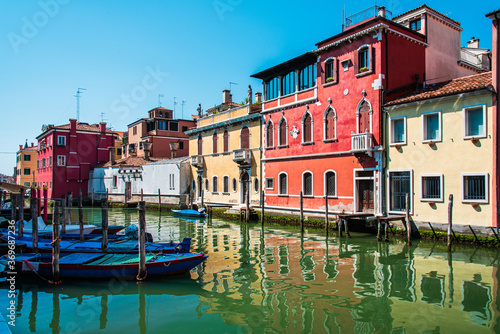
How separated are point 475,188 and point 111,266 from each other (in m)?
12.6

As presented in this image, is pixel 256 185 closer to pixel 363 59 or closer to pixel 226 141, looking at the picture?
pixel 226 141

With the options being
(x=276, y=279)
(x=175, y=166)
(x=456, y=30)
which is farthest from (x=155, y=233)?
(x=456, y=30)

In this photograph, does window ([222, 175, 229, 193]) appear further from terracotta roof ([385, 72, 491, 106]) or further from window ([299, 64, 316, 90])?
terracotta roof ([385, 72, 491, 106])

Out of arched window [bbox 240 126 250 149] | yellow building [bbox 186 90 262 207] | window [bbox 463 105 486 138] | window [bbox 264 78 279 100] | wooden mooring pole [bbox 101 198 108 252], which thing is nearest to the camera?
wooden mooring pole [bbox 101 198 108 252]

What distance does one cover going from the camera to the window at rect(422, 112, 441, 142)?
593 inches

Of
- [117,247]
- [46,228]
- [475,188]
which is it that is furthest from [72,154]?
[475,188]

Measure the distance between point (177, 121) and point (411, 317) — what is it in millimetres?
38820

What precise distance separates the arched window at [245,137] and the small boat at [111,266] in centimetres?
1541

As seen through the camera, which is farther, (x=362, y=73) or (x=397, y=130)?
(x=362, y=73)

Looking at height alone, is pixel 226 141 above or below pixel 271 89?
below

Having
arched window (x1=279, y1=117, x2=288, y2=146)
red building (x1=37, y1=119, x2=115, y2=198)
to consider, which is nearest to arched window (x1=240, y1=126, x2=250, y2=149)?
arched window (x1=279, y1=117, x2=288, y2=146)

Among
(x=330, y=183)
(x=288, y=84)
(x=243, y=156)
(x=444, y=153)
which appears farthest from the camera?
(x=243, y=156)

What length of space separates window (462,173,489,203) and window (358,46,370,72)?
648cm

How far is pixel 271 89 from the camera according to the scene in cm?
2334
